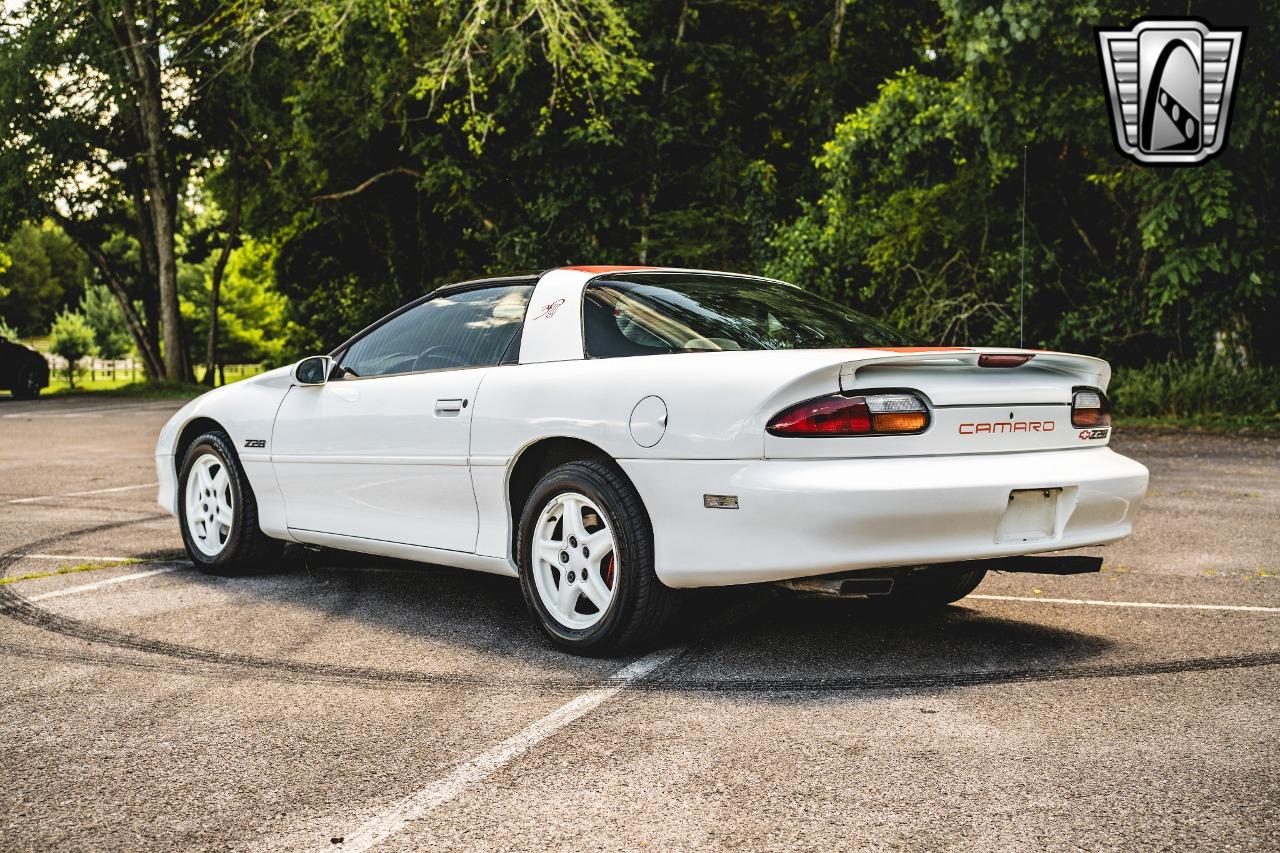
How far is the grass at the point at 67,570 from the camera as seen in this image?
22.0 ft

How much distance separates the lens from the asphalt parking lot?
3.25 meters

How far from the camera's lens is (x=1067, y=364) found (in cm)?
519

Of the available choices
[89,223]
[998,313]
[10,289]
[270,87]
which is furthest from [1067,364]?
[10,289]

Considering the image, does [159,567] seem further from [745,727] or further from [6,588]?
[745,727]

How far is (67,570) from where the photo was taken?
6938mm

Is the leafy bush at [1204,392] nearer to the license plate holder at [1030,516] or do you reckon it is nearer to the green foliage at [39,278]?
the license plate holder at [1030,516]

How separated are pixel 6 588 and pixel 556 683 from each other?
3282 millimetres

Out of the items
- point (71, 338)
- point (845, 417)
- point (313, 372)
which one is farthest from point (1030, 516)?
point (71, 338)

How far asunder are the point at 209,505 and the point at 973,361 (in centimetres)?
417

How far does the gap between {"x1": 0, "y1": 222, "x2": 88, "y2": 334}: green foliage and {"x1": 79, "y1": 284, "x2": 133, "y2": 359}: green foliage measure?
7.73ft

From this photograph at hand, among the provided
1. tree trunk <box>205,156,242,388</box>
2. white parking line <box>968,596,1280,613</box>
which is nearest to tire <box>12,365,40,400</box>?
tree trunk <box>205,156,242,388</box>

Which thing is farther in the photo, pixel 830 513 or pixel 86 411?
pixel 86 411

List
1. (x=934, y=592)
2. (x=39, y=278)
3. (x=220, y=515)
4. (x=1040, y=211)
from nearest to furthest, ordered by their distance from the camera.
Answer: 1. (x=934, y=592)
2. (x=220, y=515)
3. (x=1040, y=211)
4. (x=39, y=278)

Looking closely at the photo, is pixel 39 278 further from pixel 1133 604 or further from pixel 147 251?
pixel 1133 604
